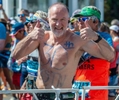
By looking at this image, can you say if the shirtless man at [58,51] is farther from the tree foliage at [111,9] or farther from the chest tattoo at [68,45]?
the tree foliage at [111,9]

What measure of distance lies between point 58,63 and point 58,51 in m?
0.12

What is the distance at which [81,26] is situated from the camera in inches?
194

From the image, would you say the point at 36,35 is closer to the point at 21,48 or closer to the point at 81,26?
the point at 21,48

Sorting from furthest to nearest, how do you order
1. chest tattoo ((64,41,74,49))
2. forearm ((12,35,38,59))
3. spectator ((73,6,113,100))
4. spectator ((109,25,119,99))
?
spectator ((109,25,119,99)) → spectator ((73,6,113,100)) → chest tattoo ((64,41,74,49)) → forearm ((12,35,38,59))

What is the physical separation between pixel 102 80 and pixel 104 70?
0.39ft

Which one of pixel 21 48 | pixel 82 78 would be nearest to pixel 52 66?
pixel 21 48

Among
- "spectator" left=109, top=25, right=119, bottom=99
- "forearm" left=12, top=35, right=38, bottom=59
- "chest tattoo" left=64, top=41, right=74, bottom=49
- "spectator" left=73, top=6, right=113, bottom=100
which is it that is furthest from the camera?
"spectator" left=109, top=25, right=119, bottom=99

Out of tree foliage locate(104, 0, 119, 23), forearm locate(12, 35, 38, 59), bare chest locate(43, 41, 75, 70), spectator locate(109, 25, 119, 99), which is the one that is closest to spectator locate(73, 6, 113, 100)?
bare chest locate(43, 41, 75, 70)

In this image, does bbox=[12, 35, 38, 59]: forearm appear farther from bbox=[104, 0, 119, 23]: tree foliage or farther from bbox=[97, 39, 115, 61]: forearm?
bbox=[104, 0, 119, 23]: tree foliage

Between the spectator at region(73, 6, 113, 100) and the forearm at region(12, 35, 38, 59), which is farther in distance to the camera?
the spectator at region(73, 6, 113, 100)

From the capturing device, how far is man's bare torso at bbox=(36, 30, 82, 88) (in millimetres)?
4352

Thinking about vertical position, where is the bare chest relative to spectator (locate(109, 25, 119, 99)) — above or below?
above

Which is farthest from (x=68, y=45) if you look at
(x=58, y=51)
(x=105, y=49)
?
(x=105, y=49)

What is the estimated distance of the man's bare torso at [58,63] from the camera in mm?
4352
